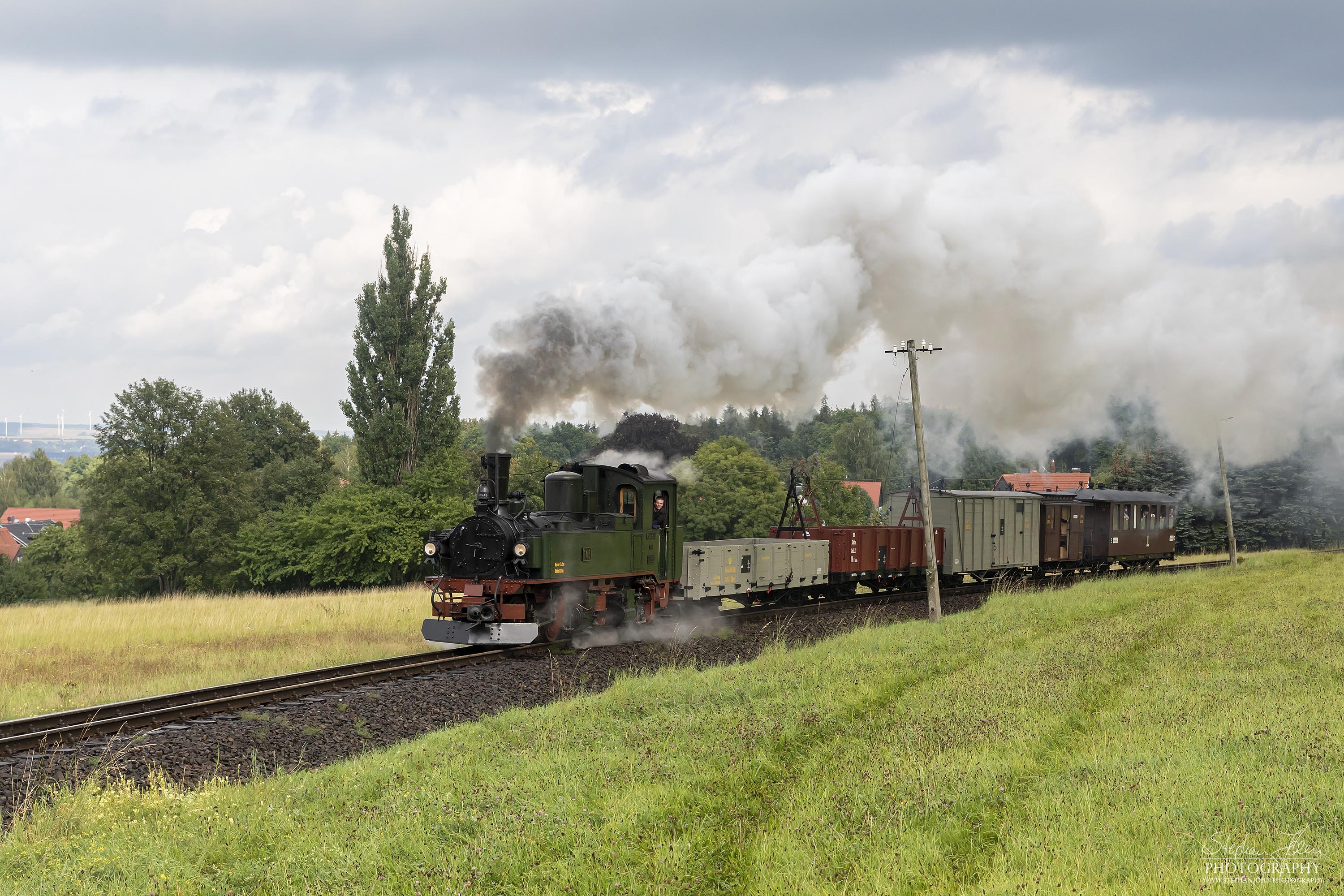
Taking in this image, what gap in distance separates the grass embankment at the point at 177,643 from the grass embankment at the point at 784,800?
5.92m

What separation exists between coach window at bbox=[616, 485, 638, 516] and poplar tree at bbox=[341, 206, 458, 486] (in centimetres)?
2131

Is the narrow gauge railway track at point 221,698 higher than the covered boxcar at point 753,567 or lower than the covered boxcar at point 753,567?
lower

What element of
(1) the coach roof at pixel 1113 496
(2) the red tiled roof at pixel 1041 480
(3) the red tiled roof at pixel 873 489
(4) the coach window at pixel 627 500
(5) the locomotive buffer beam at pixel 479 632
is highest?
(3) the red tiled roof at pixel 873 489

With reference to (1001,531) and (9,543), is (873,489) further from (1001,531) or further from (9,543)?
(9,543)

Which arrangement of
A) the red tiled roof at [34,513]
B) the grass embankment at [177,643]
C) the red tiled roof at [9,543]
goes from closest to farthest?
the grass embankment at [177,643]
the red tiled roof at [9,543]
the red tiled roof at [34,513]

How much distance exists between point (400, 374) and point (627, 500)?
72.1ft

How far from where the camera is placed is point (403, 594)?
26.4m

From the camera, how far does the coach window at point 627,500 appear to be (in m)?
18.0

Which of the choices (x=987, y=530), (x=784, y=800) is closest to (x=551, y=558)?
(x=784, y=800)

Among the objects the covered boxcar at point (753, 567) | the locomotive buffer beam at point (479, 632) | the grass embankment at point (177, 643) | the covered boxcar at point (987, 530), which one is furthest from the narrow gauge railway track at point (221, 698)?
the covered boxcar at point (987, 530)

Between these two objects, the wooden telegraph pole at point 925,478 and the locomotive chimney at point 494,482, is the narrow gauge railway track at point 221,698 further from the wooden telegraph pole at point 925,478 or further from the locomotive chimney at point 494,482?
the wooden telegraph pole at point 925,478

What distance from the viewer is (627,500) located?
18.0 m

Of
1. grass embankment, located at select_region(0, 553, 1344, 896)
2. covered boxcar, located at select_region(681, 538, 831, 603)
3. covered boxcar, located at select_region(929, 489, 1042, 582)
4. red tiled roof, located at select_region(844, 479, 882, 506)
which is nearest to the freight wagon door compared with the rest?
covered boxcar, located at select_region(929, 489, 1042, 582)

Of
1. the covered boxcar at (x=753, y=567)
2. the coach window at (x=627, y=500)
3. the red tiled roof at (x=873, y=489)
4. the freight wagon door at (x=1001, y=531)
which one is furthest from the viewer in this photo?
the red tiled roof at (x=873, y=489)
